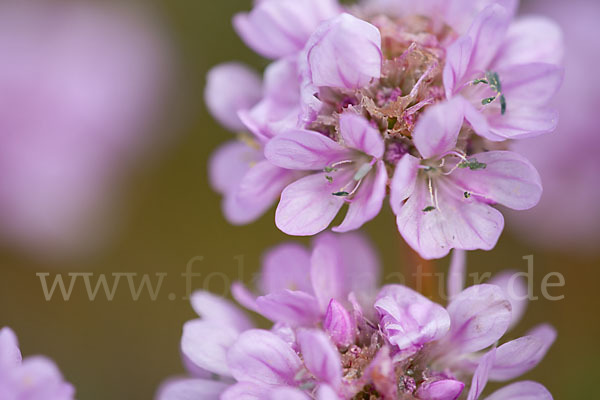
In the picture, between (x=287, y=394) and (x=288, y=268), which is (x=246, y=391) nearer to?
(x=287, y=394)

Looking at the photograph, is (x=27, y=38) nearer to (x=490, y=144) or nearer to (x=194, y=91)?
(x=194, y=91)

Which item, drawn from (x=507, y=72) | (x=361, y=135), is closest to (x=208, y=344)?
(x=361, y=135)

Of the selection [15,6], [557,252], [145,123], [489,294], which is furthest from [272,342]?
[15,6]

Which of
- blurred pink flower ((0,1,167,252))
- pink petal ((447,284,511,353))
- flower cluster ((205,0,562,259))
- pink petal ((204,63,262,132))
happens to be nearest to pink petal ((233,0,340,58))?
flower cluster ((205,0,562,259))

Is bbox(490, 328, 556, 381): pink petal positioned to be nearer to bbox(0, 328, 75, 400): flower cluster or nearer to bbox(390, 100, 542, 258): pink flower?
bbox(390, 100, 542, 258): pink flower

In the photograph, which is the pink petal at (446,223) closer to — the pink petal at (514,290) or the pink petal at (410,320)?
the pink petal at (410,320)
